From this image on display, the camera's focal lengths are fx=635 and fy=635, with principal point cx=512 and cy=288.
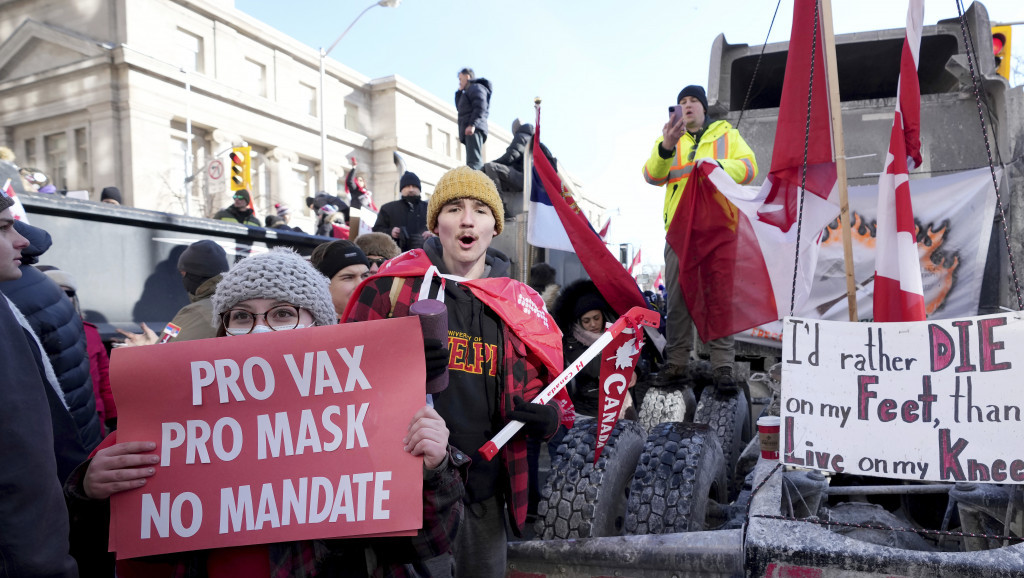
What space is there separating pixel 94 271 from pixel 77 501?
4719mm

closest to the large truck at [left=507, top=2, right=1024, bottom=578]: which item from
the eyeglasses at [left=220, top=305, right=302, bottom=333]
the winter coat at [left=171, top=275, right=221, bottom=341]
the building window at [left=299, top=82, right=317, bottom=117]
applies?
the eyeglasses at [left=220, top=305, right=302, bottom=333]

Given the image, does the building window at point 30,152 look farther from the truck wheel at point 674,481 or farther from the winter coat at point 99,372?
the truck wheel at point 674,481

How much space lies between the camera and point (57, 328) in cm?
300

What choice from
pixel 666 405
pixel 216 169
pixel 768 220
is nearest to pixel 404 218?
pixel 666 405

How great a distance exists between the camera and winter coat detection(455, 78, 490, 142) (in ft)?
29.3

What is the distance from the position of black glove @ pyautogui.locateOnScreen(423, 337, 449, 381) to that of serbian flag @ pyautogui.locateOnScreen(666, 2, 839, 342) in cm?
241

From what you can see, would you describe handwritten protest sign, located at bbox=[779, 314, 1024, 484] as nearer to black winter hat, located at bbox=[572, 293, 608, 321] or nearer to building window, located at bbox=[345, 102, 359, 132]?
black winter hat, located at bbox=[572, 293, 608, 321]

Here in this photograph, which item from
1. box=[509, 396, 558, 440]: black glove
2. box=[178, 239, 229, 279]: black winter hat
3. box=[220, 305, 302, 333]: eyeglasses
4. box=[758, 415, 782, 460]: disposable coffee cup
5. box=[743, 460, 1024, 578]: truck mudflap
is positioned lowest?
box=[743, 460, 1024, 578]: truck mudflap

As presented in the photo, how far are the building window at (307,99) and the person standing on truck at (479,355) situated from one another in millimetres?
41650

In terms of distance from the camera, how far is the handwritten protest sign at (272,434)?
5.23 ft

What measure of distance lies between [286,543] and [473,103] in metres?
8.13

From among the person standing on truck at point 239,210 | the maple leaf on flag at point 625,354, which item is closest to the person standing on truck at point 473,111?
the person standing on truck at point 239,210

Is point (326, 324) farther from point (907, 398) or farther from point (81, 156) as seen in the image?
point (81, 156)

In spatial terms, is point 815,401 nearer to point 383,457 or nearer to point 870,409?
point 870,409
